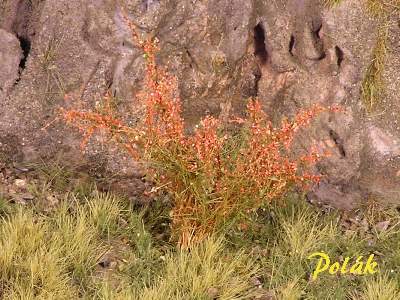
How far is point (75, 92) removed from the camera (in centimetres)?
477

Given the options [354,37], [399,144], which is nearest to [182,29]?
[354,37]

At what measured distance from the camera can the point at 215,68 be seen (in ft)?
15.8

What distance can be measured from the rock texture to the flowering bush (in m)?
0.77

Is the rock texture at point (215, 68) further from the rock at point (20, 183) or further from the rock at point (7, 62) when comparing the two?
the rock at point (20, 183)

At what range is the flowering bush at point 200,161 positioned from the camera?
12.6 ft

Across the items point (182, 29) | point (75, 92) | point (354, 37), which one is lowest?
point (75, 92)

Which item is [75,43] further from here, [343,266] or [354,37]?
[343,266]

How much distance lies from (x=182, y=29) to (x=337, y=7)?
41.6 inches

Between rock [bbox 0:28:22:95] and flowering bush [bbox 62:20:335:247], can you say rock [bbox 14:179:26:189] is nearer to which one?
rock [bbox 0:28:22:95]

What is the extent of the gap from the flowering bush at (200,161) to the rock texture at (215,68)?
774mm

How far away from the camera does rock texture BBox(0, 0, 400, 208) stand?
475 centimetres

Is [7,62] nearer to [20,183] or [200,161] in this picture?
[20,183]

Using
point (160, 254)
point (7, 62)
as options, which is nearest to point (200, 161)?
point (160, 254)

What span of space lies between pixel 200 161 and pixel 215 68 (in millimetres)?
1110
